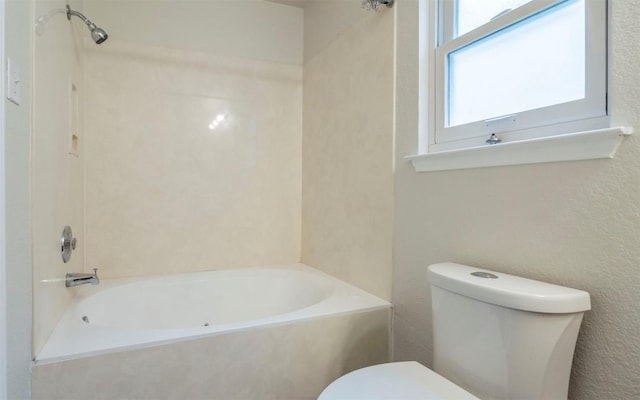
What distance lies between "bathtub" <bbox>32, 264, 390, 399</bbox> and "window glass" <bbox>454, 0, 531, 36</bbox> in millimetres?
1228

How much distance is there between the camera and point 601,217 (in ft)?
2.90

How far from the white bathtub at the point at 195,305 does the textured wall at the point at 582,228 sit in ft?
1.91

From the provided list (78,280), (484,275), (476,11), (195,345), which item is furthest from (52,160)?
(476,11)

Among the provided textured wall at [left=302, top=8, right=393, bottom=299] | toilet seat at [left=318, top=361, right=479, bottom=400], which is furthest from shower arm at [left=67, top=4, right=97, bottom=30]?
toilet seat at [left=318, top=361, right=479, bottom=400]

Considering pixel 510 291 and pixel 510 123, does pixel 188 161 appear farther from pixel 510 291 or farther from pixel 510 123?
pixel 510 291

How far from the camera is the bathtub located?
115 cm

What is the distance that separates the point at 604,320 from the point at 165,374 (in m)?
1.35

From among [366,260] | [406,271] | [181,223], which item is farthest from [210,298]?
[406,271]

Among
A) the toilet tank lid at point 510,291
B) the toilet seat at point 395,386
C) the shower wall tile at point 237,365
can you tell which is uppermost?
the toilet tank lid at point 510,291

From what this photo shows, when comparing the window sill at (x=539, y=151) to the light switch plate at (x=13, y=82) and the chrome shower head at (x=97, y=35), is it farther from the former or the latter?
the chrome shower head at (x=97, y=35)

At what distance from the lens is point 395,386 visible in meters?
0.98

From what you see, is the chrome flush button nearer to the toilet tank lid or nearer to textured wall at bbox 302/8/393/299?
the toilet tank lid

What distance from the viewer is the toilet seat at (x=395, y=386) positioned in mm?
930

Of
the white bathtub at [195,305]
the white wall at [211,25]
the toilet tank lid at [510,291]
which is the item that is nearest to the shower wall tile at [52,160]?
the white bathtub at [195,305]
